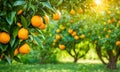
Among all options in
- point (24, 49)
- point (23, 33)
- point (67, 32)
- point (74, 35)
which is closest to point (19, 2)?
point (23, 33)

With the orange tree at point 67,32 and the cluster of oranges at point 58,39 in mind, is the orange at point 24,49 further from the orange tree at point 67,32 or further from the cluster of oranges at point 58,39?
the cluster of oranges at point 58,39

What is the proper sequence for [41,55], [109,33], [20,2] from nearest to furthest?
[20,2], [109,33], [41,55]

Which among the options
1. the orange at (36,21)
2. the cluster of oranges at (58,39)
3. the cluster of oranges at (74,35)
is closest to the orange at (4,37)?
the orange at (36,21)

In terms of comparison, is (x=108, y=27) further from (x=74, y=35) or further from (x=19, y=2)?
(x=19, y=2)

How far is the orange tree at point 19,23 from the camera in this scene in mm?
2816

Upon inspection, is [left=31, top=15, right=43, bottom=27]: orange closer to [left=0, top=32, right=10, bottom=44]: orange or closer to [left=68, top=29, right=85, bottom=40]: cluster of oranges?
[left=0, top=32, right=10, bottom=44]: orange

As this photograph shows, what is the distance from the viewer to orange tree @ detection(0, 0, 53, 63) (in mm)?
2816

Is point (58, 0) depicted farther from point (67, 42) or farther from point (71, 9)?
point (67, 42)

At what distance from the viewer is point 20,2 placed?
2.82 meters

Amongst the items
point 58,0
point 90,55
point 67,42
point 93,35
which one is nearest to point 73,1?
point 58,0

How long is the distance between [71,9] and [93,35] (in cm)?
895

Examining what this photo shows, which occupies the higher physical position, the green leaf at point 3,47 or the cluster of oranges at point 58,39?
the green leaf at point 3,47

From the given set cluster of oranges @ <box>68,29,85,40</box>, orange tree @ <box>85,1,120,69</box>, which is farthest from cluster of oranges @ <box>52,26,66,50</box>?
orange tree @ <box>85,1,120,69</box>

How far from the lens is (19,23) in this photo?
9.53ft
